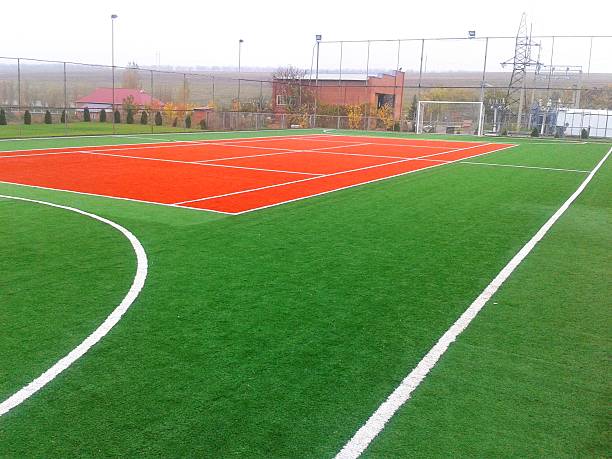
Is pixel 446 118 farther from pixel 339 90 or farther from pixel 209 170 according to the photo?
pixel 209 170

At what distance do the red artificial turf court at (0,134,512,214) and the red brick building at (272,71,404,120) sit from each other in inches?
1066

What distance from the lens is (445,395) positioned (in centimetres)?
396

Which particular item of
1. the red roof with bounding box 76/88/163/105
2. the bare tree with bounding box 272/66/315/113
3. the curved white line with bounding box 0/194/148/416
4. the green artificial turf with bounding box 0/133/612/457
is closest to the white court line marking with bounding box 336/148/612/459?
the green artificial turf with bounding box 0/133/612/457

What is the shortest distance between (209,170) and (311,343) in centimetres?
1204

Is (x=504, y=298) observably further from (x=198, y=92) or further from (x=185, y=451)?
(x=198, y=92)

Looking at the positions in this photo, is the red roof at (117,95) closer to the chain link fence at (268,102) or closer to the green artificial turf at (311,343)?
the chain link fence at (268,102)

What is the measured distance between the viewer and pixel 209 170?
16.2 metres

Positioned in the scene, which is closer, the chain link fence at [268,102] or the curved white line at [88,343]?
the curved white line at [88,343]

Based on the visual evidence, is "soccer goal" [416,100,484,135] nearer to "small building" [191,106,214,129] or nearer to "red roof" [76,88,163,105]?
"small building" [191,106,214,129]

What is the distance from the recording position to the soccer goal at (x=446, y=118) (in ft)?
152

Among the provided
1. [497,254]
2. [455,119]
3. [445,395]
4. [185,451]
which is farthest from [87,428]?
[455,119]

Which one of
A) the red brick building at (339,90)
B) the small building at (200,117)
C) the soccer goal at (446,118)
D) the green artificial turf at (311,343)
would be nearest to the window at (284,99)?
the red brick building at (339,90)

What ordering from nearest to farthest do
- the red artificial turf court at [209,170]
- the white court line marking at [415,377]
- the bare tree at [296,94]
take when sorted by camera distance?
1. the white court line marking at [415,377]
2. the red artificial turf court at [209,170]
3. the bare tree at [296,94]

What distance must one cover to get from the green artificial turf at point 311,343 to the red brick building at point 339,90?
4322 cm
